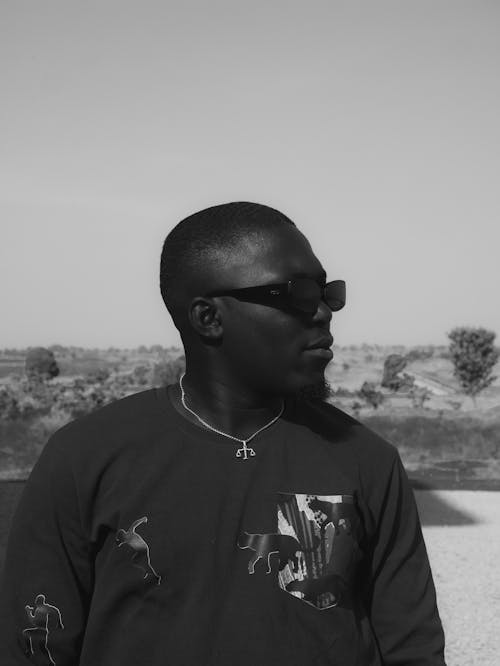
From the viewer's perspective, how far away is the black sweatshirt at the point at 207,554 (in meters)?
1.56

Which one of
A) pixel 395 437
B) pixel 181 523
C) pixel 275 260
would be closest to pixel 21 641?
pixel 181 523

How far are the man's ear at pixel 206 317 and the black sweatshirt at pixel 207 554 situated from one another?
0.19 metres

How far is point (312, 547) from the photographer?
5.34 feet

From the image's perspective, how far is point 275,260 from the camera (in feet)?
5.62

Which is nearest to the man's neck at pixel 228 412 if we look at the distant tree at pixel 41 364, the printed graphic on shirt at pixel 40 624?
the printed graphic on shirt at pixel 40 624

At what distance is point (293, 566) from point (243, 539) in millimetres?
112

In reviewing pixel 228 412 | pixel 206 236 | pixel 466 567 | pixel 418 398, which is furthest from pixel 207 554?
pixel 418 398

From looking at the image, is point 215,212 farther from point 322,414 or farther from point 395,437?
point 395,437

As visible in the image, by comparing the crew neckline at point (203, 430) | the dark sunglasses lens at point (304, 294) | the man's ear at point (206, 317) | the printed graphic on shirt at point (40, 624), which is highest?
the dark sunglasses lens at point (304, 294)

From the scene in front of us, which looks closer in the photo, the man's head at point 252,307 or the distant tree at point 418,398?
the man's head at point 252,307

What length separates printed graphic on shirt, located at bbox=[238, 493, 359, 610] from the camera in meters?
1.59

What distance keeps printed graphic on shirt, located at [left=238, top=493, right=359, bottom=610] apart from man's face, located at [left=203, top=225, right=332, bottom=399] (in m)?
0.25

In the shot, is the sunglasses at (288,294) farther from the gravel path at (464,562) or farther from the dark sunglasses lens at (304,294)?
the gravel path at (464,562)

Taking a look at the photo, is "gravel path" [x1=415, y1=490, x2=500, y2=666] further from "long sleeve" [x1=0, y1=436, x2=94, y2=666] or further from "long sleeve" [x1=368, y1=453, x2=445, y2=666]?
"long sleeve" [x1=0, y1=436, x2=94, y2=666]
